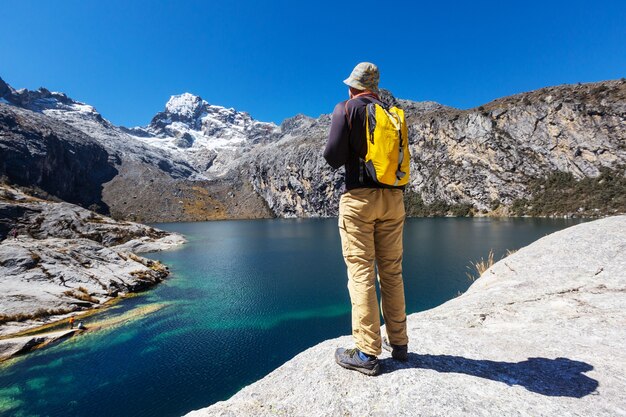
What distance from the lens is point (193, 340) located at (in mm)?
22297

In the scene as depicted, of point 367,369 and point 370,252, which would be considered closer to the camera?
point 367,369

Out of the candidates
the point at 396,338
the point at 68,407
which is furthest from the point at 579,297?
the point at 68,407

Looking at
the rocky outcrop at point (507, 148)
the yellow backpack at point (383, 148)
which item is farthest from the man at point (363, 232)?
the rocky outcrop at point (507, 148)

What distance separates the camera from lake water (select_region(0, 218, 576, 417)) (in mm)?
15969

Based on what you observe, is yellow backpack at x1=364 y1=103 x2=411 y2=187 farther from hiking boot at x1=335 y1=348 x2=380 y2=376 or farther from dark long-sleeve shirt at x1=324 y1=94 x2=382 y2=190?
hiking boot at x1=335 y1=348 x2=380 y2=376

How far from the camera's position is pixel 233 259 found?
54906 millimetres

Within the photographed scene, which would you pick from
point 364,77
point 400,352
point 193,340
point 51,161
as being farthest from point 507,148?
point 51,161

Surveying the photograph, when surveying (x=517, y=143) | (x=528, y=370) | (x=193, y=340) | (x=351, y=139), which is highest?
(x=517, y=143)

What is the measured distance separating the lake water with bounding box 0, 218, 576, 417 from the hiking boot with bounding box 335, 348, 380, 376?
538 inches

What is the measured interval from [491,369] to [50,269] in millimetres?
41563

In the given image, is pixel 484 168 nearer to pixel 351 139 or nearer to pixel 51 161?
pixel 351 139

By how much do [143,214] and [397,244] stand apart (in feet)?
632

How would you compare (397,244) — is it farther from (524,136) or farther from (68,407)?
(524,136)

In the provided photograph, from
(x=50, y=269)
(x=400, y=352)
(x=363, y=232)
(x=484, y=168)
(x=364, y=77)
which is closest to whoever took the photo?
(x=363, y=232)
